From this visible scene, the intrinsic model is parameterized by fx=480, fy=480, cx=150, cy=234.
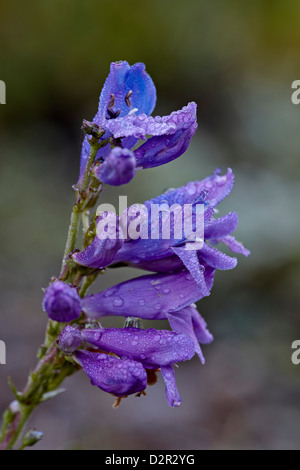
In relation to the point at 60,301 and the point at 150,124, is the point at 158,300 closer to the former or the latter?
the point at 60,301

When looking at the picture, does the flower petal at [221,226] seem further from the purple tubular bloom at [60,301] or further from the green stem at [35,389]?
the green stem at [35,389]

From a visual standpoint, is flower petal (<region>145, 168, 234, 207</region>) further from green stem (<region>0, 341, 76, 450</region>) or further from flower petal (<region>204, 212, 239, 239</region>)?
green stem (<region>0, 341, 76, 450</region>)

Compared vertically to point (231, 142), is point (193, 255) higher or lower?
lower

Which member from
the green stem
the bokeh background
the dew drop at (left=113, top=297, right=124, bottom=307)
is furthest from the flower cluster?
the bokeh background

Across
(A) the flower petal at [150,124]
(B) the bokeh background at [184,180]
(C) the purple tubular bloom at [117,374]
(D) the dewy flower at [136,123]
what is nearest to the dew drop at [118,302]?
(C) the purple tubular bloom at [117,374]
